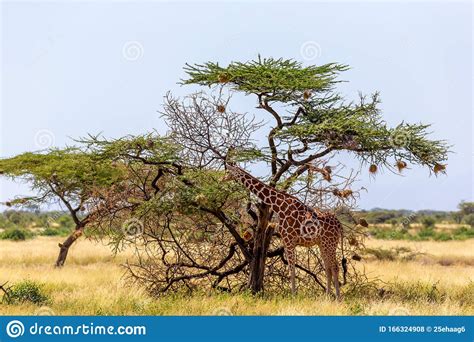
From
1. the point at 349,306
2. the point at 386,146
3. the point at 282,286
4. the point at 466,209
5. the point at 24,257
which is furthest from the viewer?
the point at 466,209

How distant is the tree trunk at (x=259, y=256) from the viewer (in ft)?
41.4

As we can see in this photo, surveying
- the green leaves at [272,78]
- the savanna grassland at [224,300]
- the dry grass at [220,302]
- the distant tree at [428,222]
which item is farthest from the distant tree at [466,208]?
the green leaves at [272,78]

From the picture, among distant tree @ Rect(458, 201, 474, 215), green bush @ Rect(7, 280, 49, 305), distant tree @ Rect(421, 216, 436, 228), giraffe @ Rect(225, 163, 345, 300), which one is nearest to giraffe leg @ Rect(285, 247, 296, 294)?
giraffe @ Rect(225, 163, 345, 300)

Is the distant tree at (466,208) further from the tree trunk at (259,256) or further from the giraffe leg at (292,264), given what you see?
the giraffe leg at (292,264)

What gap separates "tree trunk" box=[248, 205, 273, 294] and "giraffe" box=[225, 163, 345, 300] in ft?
2.35

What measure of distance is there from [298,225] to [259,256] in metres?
1.38

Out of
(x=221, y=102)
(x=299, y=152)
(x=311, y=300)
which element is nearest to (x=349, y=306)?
(x=311, y=300)

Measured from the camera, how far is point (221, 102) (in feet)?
41.9

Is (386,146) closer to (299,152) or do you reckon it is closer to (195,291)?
(299,152)

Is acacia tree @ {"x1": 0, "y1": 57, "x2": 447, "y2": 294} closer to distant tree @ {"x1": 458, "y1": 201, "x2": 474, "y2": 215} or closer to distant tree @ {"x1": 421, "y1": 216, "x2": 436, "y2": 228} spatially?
distant tree @ {"x1": 421, "y1": 216, "x2": 436, "y2": 228}

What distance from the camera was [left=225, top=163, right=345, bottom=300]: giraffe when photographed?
11.6 metres

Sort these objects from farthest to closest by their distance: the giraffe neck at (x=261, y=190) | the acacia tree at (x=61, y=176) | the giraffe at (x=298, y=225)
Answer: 1. the acacia tree at (x=61, y=176)
2. the giraffe neck at (x=261, y=190)
3. the giraffe at (x=298, y=225)

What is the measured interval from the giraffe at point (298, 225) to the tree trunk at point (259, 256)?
0.72 m
